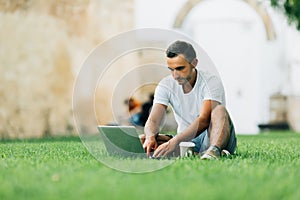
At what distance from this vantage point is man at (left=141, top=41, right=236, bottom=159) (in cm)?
524

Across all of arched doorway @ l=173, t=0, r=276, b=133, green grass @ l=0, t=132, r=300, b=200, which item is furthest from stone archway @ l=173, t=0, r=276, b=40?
green grass @ l=0, t=132, r=300, b=200

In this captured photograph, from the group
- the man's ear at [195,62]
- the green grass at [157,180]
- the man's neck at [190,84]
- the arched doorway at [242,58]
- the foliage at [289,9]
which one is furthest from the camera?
the arched doorway at [242,58]

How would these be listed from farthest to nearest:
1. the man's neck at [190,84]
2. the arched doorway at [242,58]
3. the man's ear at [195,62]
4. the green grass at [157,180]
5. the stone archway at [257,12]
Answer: the stone archway at [257,12] → the arched doorway at [242,58] → the man's neck at [190,84] → the man's ear at [195,62] → the green grass at [157,180]

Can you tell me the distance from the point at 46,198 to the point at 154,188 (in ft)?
1.87

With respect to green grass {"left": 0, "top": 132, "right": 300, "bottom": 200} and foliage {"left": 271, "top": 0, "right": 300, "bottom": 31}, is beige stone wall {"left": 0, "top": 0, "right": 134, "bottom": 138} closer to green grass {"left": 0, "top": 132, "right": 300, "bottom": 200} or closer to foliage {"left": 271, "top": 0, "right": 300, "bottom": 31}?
foliage {"left": 271, "top": 0, "right": 300, "bottom": 31}

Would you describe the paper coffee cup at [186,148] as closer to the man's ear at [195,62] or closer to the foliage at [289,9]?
the man's ear at [195,62]

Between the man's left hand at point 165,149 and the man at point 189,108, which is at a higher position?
the man at point 189,108

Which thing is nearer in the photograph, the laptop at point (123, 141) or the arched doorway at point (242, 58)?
the laptop at point (123, 141)

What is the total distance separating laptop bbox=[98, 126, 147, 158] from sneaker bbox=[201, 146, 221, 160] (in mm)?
472

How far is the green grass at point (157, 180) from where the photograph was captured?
11.1 feet

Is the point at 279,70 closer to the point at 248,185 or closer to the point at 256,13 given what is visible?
the point at 256,13

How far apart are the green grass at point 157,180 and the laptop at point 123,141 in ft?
1.21

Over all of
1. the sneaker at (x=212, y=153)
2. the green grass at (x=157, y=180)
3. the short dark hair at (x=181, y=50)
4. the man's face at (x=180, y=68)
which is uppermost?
the short dark hair at (x=181, y=50)

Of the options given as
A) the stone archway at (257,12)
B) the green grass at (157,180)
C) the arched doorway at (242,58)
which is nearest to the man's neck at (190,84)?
the green grass at (157,180)
